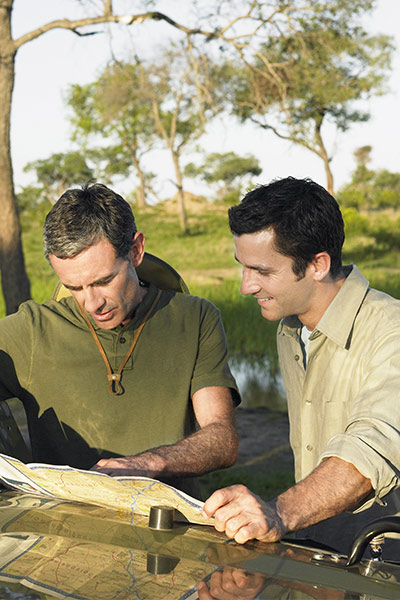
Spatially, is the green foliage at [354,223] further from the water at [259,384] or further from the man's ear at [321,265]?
the man's ear at [321,265]

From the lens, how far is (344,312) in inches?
96.0

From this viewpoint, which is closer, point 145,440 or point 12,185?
point 145,440

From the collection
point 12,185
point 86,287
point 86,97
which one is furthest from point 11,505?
point 86,97

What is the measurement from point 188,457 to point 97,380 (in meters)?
0.44

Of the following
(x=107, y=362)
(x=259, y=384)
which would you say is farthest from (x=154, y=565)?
(x=259, y=384)

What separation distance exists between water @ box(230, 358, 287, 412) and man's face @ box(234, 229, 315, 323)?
696 centimetres

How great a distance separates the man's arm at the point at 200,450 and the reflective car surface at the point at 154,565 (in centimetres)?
62

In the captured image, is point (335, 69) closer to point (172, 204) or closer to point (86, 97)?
point (172, 204)

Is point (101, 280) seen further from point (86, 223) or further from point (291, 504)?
point (291, 504)

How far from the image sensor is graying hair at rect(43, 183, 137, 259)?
2555mm

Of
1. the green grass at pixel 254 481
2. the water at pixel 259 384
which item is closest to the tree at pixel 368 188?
the water at pixel 259 384

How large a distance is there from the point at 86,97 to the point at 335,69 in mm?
17743

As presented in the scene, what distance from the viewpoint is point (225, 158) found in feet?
175

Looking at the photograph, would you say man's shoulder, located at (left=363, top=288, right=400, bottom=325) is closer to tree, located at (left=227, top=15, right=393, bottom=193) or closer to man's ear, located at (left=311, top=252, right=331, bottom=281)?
man's ear, located at (left=311, top=252, right=331, bottom=281)
